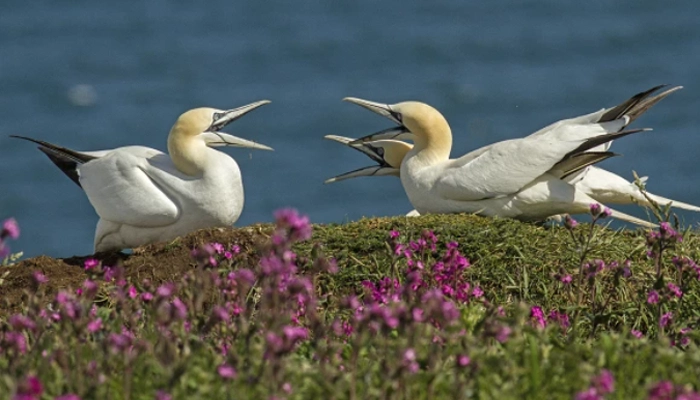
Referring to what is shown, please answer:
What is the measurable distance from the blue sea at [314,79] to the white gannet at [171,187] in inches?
1047

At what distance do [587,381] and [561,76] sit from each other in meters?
49.0

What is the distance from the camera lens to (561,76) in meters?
53.7

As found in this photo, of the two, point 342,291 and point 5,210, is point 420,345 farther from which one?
point 5,210

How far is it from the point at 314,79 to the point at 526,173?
44.1m

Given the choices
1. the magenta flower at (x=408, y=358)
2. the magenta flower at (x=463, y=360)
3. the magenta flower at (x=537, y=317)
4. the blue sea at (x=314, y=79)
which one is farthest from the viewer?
the blue sea at (x=314, y=79)

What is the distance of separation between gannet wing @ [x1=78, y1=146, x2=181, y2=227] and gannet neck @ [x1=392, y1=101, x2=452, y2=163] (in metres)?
1.72

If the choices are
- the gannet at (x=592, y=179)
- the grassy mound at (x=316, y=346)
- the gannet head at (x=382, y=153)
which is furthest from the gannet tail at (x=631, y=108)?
the grassy mound at (x=316, y=346)

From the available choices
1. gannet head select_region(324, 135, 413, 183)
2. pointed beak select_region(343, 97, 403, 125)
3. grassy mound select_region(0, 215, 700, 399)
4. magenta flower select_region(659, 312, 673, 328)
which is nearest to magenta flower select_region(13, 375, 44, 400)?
grassy mound select_region(0, 215, 700, 399)

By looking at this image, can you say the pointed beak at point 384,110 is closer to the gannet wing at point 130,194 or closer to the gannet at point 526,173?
the gannet at point 526,173

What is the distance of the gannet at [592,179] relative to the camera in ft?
34.6

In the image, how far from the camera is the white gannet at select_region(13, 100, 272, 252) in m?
10.1

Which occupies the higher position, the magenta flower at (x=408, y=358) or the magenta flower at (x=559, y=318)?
the magenta flower at (x=408, y=358)

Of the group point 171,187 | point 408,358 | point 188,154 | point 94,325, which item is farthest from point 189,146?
point 408,358

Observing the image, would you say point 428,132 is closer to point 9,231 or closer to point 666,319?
point 666,319
